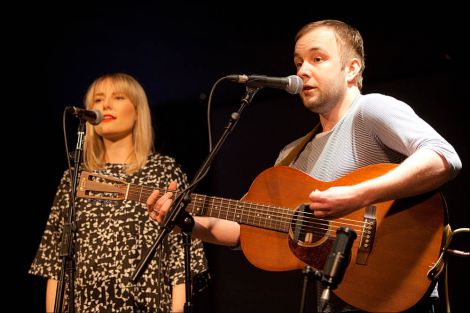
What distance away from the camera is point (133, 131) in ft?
13.5

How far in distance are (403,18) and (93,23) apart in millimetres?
2553

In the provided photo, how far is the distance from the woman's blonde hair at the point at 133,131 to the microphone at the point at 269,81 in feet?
5.02

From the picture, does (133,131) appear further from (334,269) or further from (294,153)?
(334,269)

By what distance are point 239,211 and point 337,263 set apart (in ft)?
3.13

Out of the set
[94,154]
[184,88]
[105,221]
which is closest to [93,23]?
[184,88]

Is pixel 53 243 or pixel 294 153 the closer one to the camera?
pixel 294 153

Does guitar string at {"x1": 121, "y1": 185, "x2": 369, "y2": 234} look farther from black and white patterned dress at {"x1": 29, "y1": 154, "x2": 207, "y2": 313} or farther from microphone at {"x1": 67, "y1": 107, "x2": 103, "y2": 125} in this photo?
black and white patterned dress at {"x1": 29, "y1": 154, "x2": 207, "y2": 313}

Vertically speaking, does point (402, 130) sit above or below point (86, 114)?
below

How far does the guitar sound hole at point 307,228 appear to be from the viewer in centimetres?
267

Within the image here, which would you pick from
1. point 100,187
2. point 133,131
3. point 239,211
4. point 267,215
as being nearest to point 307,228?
point 267,215

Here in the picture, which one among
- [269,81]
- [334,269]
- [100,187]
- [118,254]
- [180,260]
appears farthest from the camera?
[180,260]

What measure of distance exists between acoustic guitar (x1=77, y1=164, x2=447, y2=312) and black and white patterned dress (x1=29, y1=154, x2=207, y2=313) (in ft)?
2.32

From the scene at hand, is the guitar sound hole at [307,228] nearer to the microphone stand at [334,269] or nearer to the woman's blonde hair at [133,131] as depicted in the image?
the microphone stand at [334,269]

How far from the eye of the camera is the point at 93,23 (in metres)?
4.95
